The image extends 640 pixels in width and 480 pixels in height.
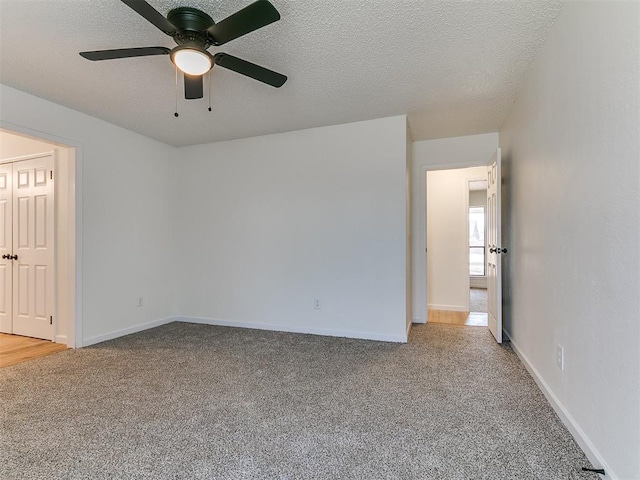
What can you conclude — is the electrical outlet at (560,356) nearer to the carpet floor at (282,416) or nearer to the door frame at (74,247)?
the carpet floor at (282,416)

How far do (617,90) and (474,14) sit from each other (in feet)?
3.12

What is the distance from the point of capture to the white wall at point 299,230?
3.48m

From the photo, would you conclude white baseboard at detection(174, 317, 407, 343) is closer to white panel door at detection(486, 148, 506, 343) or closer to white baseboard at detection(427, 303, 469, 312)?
white panel door at detection(486, 148, 506, 343)

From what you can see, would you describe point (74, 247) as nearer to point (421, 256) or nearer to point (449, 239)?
point (421, 256)

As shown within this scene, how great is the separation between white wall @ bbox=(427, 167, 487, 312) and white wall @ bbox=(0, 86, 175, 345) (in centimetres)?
392

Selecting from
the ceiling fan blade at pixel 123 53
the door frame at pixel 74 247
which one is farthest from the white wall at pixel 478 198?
the door frame at pixel 74 247

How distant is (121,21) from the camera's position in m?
1.94

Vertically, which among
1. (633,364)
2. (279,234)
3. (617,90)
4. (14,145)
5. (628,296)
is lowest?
(633,364)

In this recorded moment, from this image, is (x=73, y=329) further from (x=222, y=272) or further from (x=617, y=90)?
(x=617, y=90)

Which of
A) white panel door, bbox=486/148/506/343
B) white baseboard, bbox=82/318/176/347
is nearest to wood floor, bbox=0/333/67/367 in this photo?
white baseboard, bbox=82/318/176/347

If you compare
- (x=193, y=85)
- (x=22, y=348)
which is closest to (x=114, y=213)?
(x=22, y=348)

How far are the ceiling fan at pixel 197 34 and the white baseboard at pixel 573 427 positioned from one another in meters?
2.51

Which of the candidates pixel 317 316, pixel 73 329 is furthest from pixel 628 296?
pixel 73 329

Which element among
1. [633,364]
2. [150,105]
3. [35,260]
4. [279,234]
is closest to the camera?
[633,364]
